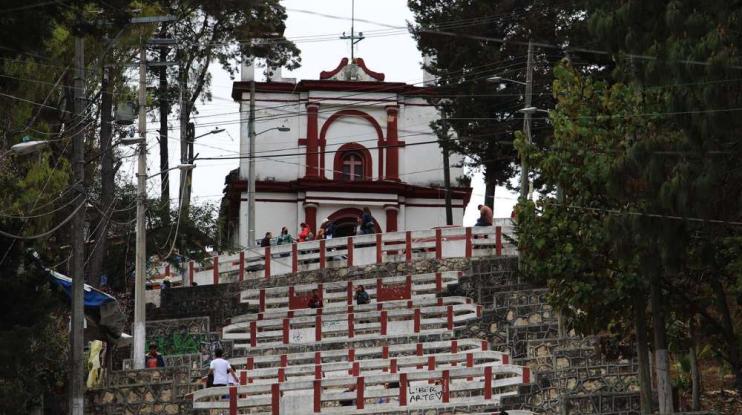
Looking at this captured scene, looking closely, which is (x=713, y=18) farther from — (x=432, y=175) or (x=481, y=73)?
(x=432, y=175)

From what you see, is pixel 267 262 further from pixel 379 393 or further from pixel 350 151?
pixel 350 151

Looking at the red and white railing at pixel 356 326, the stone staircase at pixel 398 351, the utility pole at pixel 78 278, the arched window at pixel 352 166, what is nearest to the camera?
the utility pole at pixel 78 278

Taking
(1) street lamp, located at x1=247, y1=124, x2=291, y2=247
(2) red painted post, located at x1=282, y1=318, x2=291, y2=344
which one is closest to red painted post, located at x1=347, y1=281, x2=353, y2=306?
(2) red painted post, located at x1=282, y1=318, x2=291, y2=344

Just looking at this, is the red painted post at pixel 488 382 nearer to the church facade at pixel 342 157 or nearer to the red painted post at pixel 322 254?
the red painted post at pixel 322 254

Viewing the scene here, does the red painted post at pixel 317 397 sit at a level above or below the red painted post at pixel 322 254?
below

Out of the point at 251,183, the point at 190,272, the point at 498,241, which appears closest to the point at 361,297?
the point at 498,241

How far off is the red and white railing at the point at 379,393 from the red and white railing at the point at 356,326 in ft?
24.4

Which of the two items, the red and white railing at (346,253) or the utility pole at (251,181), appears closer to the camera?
the red and white railing at (346,253)

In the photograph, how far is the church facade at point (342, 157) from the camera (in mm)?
64000

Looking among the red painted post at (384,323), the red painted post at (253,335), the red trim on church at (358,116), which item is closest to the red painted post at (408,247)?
the red painted post at (384,323)

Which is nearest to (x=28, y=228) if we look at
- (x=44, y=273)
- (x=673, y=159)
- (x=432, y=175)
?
(x=44, y=273)

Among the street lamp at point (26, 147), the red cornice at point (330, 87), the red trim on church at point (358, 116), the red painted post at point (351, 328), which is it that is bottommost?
the red painted post at point (351, 328)

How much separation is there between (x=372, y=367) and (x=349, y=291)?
9073mm

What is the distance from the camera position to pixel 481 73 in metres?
57.0
